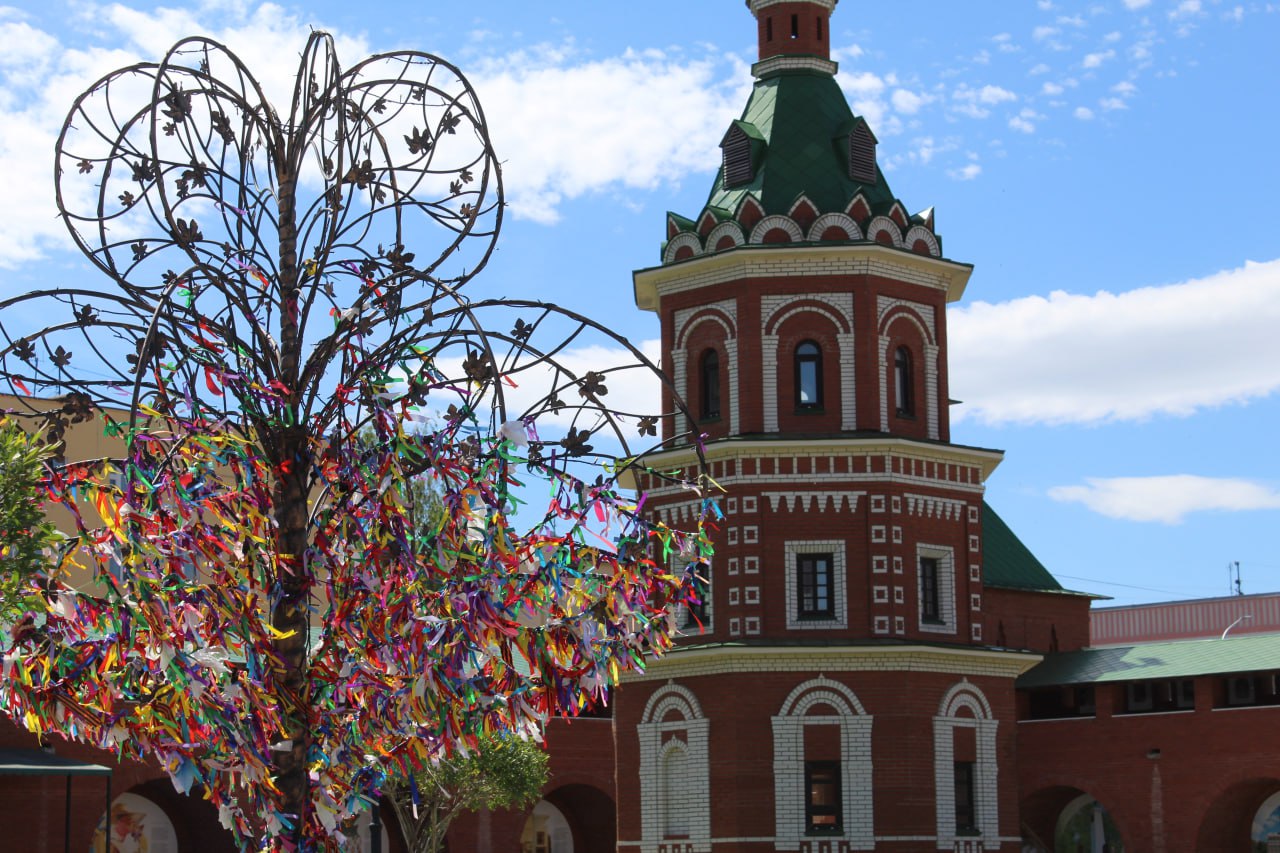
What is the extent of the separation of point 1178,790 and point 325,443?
97.4 ft

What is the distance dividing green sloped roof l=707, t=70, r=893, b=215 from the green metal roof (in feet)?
37.6

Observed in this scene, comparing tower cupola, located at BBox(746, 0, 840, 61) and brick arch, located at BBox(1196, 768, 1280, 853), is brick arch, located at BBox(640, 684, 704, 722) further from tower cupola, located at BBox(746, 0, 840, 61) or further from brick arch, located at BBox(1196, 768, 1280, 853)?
tower cupola, located at BBox(746, 0, 840, 61)

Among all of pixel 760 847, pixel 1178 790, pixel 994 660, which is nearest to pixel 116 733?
pixel 760 847

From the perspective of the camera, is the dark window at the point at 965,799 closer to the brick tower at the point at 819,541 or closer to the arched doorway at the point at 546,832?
the brick tower at the point at 819,541

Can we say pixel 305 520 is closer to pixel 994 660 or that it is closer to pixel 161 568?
pixel 161 568

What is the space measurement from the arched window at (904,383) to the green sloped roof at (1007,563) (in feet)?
36.1

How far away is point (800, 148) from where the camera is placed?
126 feet

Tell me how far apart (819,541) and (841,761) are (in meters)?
4.36

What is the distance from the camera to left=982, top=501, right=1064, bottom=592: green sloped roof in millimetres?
48438

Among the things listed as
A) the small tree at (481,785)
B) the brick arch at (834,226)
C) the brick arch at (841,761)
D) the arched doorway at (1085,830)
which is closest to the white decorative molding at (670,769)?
the brick arch at (841,761)

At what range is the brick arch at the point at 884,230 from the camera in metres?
37.2

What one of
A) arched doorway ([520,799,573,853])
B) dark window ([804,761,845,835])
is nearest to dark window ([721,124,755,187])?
dark window ([804,761,845,835])

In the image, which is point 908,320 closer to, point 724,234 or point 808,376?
point 808,376

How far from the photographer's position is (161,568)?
10.8 metres
